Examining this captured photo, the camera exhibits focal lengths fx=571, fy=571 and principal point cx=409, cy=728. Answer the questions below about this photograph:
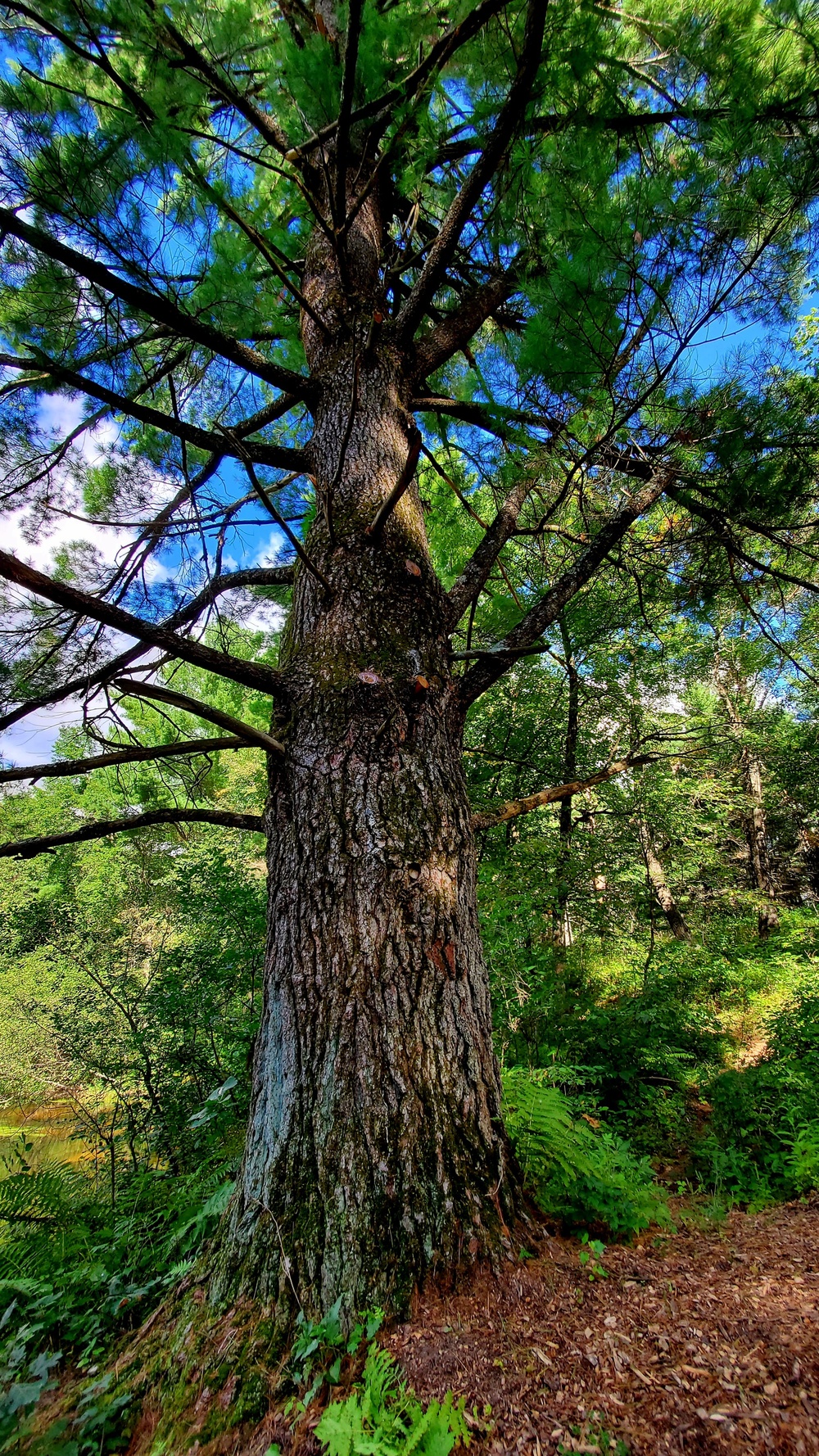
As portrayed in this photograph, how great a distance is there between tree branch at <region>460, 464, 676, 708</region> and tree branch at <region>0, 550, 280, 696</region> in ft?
2.96

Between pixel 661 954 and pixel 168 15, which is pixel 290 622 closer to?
pixel 168 15

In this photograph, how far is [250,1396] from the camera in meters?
1.25

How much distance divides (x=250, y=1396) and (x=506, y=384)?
374 centimetres

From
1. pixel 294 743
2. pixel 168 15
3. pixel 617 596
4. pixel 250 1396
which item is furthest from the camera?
pixel 617 596

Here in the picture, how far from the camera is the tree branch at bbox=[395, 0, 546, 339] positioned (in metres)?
1.87

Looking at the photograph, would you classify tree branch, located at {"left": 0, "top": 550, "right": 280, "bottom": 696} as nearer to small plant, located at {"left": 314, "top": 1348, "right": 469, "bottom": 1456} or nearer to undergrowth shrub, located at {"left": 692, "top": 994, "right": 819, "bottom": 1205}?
small plant, located at {"left": 314, "top": 1348, "right": 469, "bottom": 1456}

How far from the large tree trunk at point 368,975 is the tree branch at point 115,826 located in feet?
0.67

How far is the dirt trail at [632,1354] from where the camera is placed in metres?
0.97

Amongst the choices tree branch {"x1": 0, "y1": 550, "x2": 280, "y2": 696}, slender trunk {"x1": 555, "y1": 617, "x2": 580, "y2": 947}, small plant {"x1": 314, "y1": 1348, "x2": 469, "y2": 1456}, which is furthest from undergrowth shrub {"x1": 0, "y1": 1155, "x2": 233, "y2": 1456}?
slender trunk {"x1": 555, "y1": 617, "x2": 580, "y2": 947}

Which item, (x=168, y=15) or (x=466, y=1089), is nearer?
(x=466, y=1089)

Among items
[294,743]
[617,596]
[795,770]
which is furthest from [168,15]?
[795,770]

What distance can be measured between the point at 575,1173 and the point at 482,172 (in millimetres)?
3630

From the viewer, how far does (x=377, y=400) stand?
2.73m

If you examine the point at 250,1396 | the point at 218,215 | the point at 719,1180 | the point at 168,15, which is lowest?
the point at 719,1180
